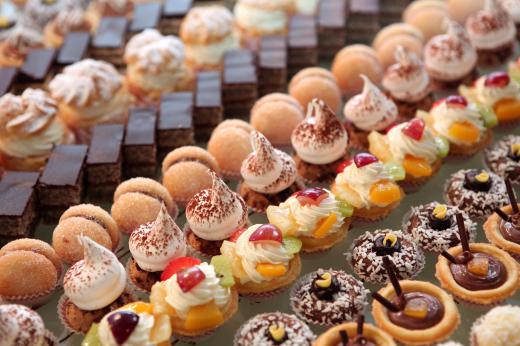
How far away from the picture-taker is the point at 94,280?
3.60 meters

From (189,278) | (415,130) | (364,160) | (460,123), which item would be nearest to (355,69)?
(460,123)

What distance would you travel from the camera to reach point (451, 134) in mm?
4777

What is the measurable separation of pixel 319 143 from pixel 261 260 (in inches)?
40.2

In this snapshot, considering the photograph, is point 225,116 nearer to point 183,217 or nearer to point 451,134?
point 183,217

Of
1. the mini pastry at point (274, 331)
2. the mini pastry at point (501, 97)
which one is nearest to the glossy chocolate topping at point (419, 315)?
the mini pastry at point (274, 331)

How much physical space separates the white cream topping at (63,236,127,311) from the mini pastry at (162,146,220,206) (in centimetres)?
92

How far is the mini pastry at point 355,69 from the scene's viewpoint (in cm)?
554

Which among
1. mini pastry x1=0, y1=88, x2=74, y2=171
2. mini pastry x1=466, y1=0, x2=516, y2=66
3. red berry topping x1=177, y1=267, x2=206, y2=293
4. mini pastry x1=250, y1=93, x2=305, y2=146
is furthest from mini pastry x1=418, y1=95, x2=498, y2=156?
mini pastry x1=0, y1=88, x2=74, y2=171

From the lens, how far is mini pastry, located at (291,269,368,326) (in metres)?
3.68

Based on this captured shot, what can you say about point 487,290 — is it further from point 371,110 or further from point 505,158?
point 371,110

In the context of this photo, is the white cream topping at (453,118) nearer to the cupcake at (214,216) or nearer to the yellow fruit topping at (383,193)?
the yellow fruit topping at (383,193)

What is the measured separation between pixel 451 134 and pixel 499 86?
0.62 meters

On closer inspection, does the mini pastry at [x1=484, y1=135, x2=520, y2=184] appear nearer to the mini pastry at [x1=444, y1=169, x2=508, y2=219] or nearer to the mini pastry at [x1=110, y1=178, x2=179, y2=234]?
the mini pastry at [x1=444, y1=169, x2=508, y2=219]

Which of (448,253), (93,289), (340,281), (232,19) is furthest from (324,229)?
(232,19)
